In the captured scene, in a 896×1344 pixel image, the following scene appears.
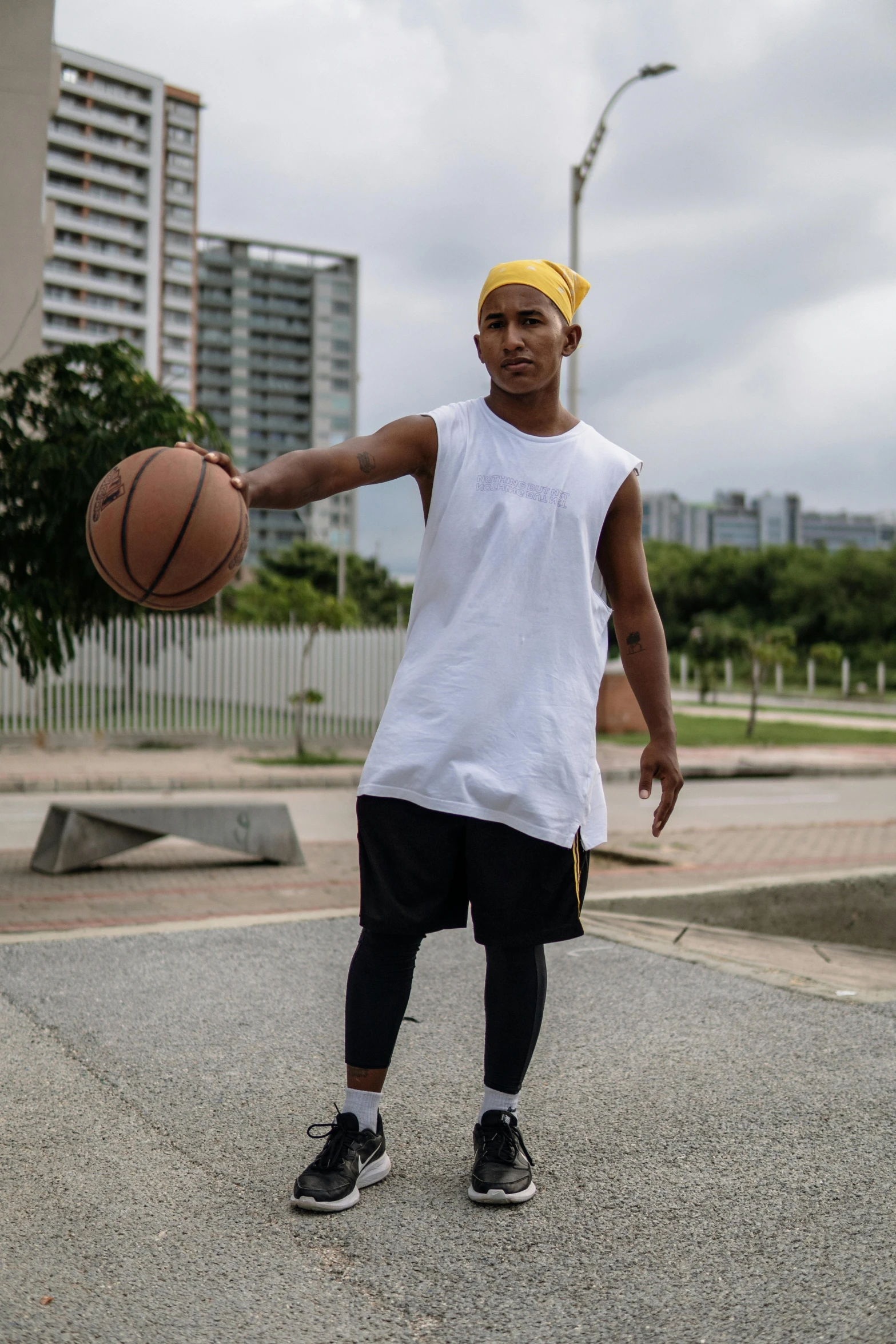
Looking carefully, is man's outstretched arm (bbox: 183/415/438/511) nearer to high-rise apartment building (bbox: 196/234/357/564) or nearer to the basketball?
the basketball

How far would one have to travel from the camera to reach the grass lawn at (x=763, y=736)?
22.2m

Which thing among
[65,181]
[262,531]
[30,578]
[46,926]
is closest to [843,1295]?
[46,926]

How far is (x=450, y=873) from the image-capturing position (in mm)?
2781

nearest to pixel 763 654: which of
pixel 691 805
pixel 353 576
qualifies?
pixel 691 805

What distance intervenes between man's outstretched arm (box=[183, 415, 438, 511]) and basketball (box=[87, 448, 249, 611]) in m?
0.04

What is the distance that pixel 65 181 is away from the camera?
10550 centimetres

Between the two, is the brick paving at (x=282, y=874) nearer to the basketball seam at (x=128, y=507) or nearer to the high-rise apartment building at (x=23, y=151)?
the basketball seam at (x=128, y=507)

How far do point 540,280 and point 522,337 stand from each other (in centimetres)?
14

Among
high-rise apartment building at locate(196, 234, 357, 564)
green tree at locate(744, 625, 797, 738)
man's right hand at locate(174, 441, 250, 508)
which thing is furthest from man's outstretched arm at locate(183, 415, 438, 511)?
high-rise apartment building at locate(196, 234, 357, 564)

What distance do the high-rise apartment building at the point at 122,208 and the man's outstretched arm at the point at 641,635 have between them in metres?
103

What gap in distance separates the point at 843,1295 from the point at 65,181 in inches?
4553

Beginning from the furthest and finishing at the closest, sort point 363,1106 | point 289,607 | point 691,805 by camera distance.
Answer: point 289,607 < point 691,805 < point 363,1106

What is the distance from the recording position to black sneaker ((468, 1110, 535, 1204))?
270cm

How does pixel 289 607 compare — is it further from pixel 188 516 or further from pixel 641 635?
pixel 188 516
